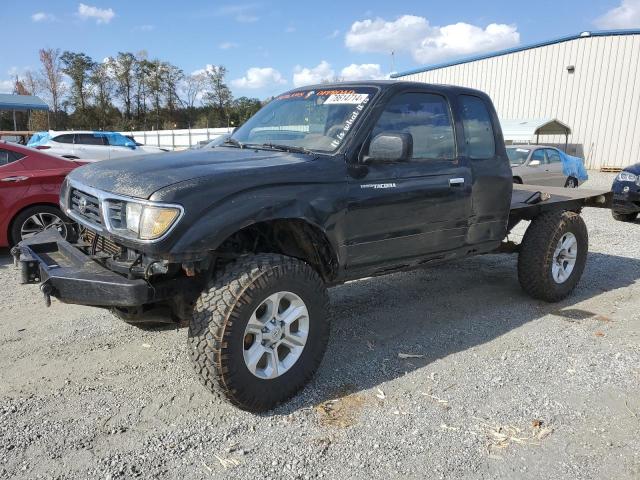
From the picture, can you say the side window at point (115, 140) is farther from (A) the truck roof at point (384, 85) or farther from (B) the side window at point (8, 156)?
(A) the truck roof at point (384, 85)

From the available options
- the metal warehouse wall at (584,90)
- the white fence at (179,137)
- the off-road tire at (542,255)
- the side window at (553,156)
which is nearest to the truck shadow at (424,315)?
the off-road tire at (542,255)

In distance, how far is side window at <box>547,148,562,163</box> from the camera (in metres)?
14.4

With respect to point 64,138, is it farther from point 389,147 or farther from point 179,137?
point 389,147

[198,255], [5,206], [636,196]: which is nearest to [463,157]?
[198,255]

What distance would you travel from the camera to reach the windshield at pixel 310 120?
371cm

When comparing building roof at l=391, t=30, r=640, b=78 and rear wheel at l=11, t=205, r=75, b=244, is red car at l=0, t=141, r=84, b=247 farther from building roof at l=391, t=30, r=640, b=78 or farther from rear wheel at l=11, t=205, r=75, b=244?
Result: building roof at l=391, t=30, r=640, b=78

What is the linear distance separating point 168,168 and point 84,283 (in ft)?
2.68

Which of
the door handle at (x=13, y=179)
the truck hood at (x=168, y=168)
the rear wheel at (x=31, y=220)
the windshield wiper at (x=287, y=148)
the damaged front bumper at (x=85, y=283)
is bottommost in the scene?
the rear wheel at (x=31, y=220)

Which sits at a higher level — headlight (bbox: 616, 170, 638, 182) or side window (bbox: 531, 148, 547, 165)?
side window (bbox: 531, 148, 547, 165)

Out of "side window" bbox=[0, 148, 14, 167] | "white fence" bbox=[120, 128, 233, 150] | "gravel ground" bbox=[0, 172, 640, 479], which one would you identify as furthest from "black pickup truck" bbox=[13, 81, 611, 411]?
"white fence" bbox=[120, 128, 233, 150]

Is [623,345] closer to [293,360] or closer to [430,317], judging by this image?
[430,317]

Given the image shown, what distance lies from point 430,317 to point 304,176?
2.22 meters

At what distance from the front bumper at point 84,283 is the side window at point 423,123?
190 centimetres

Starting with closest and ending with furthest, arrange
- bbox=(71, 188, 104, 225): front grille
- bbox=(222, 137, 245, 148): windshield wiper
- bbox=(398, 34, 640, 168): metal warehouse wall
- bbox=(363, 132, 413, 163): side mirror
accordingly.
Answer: bbox=(71, 188, 104, 225): front grille, bbox=(363, 132, 413, 163): side mirror, bbox=(222, 137, 245, 148): windshield wiper, bbox=(398, 34, 640, 168): metal warehouse wall
